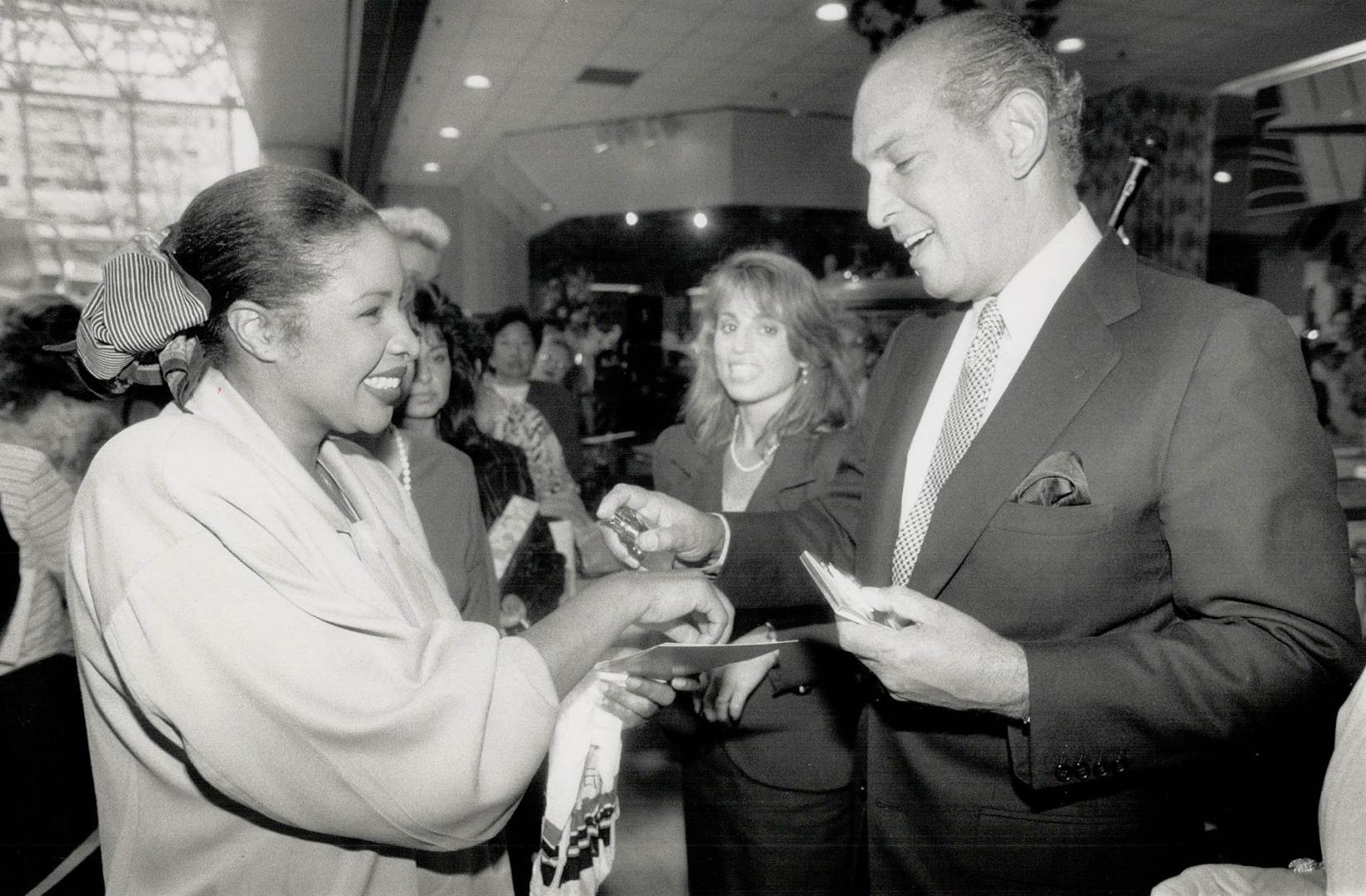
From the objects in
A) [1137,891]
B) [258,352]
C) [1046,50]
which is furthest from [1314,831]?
[258,352]

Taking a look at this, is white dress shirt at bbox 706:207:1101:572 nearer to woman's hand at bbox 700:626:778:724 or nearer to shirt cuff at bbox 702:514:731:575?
shirt cuff at bbox 702:514:731:575

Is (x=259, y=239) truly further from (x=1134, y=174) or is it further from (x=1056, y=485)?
(x=1134, y=174)

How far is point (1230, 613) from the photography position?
1.06 m

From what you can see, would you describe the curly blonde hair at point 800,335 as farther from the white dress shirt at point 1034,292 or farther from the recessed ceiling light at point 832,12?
the recessed ceiling light at point 832,12

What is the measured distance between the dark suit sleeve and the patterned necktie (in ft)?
0.99

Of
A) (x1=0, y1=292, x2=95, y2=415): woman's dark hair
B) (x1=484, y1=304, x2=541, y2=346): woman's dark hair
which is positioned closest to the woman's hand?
(x1=0, y1=292, x2=95, y2=415): woman's dark hair

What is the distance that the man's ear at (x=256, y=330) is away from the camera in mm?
1088

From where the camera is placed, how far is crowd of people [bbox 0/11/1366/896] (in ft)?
2.99

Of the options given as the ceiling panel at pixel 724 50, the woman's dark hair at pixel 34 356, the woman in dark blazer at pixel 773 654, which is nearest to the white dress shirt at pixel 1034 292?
the woman in dark blazer at pixel 773 654

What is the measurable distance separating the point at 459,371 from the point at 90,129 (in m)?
2.42

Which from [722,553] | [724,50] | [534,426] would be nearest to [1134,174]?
[722,553]

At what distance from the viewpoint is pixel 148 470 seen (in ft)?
3.06

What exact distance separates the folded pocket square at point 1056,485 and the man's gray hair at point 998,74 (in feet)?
1.58

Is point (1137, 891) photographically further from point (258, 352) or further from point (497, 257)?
point (497, 257)
